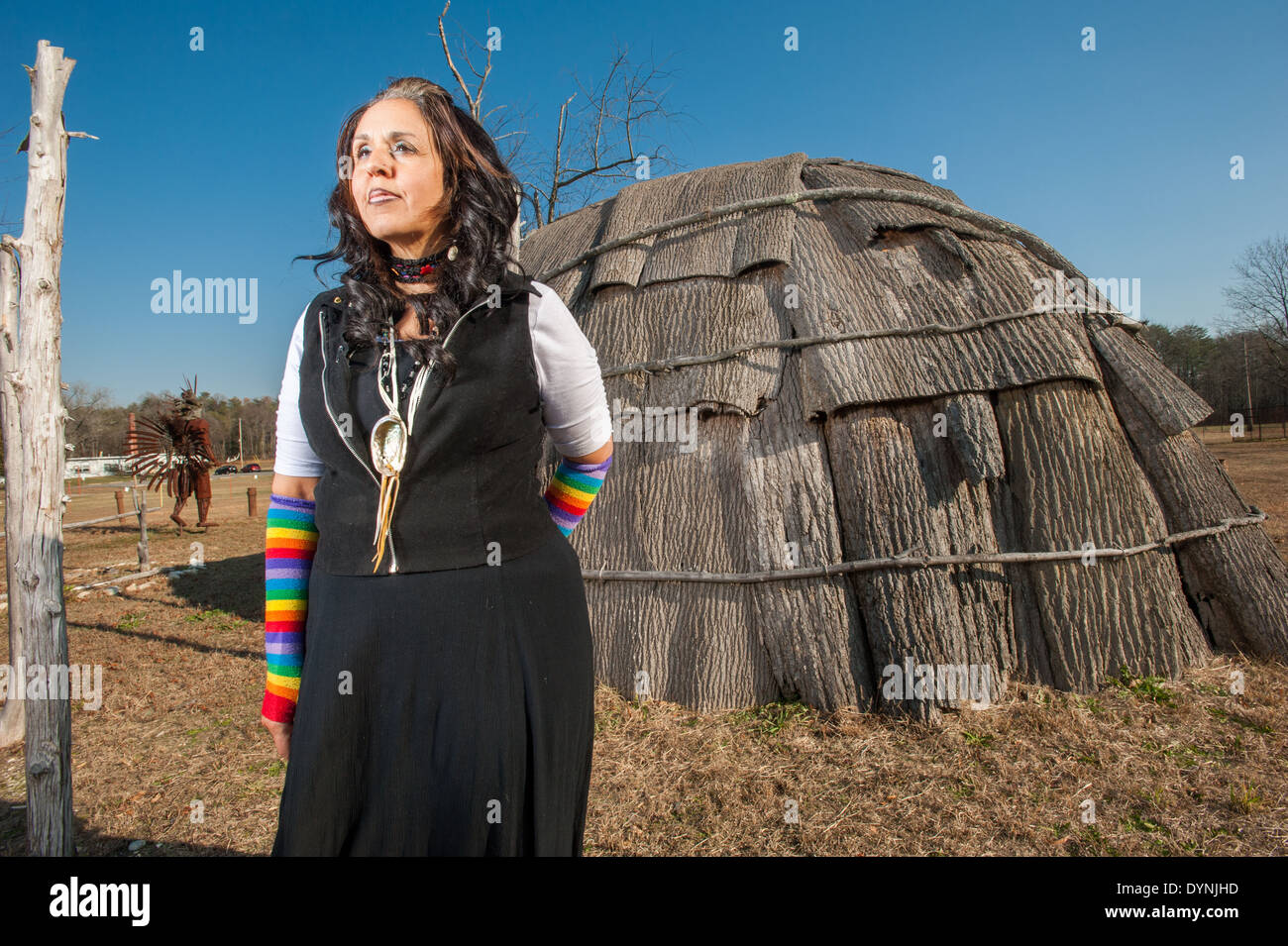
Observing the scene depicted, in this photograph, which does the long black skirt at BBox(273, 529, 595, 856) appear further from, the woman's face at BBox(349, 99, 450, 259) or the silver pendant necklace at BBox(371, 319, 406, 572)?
the woman's face at BBox(349, 99, 450, 259)

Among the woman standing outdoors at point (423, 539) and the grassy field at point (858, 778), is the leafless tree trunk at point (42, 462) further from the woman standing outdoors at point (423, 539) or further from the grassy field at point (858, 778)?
the woman standing outdoors at point (423, 539)

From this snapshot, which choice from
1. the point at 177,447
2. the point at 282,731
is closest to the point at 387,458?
the point at 282,731

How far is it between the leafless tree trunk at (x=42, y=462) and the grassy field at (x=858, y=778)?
670 millimetres

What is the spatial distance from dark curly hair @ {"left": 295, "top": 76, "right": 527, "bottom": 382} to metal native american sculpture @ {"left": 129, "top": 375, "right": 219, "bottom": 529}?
14.3m

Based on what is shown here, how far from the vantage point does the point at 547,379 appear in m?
1.58

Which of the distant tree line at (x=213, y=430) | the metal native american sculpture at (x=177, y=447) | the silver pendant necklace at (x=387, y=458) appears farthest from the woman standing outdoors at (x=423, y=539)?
the distant tree line at (x=213, y=430)

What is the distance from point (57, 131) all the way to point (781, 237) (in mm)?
4234

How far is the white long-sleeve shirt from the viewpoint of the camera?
1531 millimetres

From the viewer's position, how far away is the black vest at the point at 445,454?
4.64 ft

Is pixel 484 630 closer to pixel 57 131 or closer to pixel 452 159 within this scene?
pixel 452 159

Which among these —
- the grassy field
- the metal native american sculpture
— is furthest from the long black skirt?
the metal native american sculpture

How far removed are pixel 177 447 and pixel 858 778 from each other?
1435cm

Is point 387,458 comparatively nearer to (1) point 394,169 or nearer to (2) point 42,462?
(1) point 394,169
